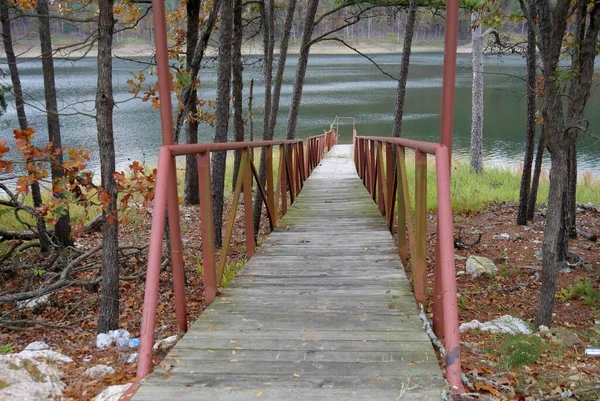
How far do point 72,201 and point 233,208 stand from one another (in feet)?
4.22

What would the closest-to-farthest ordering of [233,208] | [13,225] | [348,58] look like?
[233,208] < [13,225] < [348,58]

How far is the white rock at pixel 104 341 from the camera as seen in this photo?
3.80 meters

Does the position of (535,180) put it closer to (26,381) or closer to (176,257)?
(176,257)

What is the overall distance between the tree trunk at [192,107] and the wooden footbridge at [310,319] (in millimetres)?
2591

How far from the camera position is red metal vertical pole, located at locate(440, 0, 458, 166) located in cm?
239

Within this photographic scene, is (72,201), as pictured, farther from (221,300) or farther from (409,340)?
(409,340)

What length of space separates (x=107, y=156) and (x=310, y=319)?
2172 millimetres

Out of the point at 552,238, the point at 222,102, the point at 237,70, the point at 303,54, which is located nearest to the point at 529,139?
the point at 552,238

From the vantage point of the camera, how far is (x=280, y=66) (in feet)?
29.1

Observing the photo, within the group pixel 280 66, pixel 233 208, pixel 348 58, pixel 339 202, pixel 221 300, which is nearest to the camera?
pixel 221 300

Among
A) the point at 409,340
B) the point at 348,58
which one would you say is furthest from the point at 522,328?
the point at 348,58

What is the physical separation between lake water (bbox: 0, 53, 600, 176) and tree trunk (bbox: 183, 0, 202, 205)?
2.29 metres

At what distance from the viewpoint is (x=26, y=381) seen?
2.38 meters

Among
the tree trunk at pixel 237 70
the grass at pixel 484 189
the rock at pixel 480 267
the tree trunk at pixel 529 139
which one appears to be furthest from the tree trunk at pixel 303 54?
the rock at pixel 480 267
